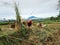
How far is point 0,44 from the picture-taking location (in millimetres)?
5461

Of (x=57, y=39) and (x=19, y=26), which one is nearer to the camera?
(x=19, y=26)

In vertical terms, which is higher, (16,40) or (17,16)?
(17,16)

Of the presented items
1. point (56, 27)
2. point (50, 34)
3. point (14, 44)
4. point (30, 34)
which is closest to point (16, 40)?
point (14, 44)

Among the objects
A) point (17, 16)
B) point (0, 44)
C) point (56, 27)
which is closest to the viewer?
point (0, 44)

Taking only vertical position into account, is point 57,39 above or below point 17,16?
below

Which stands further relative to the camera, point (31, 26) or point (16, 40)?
point (31, 26)

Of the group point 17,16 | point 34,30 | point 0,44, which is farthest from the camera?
point 34,30

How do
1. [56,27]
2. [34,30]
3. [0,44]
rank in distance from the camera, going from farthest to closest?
1. [56,27]
2. [34,30]
3. [0,44]

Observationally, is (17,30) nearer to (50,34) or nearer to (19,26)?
(19,26)

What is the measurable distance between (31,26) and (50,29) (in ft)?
2.24

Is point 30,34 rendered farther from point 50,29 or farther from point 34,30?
point 50,29

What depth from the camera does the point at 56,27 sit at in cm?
695

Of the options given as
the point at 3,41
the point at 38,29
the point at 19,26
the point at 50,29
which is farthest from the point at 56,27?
the point at 3,41

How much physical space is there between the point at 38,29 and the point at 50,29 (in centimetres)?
48
